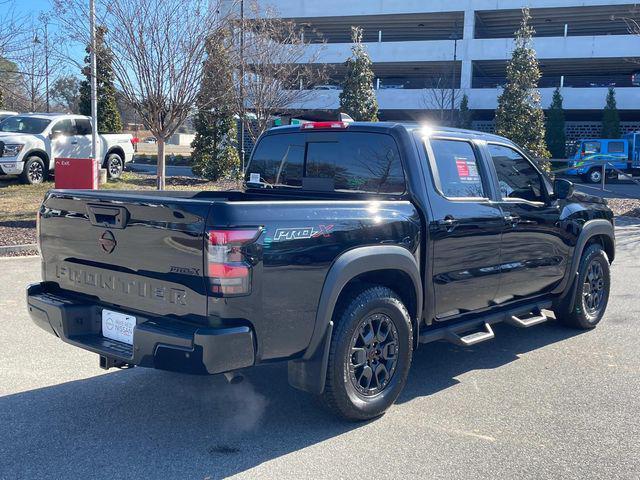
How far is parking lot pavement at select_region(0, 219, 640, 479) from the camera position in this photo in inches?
142

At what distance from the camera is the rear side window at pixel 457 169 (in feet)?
15.8

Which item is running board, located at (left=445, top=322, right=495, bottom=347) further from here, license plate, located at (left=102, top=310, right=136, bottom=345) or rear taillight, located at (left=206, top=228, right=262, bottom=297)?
license plate, located at (left=102, top=310, right=136, bottom=345)

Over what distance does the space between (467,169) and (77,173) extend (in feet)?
32.5

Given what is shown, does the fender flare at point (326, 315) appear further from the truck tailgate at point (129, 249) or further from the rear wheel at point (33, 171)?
the rear wheel at point (33, 171)

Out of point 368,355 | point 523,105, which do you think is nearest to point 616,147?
point 523,105

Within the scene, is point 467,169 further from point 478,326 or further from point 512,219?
point 478,326

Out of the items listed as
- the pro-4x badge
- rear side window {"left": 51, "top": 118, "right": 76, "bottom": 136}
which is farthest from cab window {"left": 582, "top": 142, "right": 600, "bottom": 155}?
the pro-4x badge

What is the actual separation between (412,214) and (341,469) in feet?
5.73

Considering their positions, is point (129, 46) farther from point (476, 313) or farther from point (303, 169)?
point (476, 313)

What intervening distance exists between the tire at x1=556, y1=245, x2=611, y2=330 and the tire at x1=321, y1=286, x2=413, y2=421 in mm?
2631

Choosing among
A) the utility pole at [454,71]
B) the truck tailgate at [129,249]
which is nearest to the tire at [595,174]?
the utility pole at [454,71]

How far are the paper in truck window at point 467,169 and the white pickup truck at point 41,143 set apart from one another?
14.1 meters

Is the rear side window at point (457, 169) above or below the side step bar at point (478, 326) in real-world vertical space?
above

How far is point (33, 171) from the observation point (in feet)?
55.0
